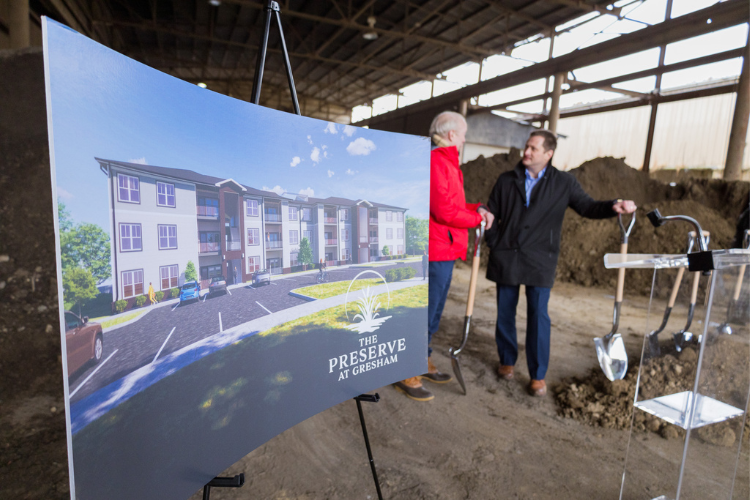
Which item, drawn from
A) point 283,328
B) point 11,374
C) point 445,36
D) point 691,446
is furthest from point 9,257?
point 445,36

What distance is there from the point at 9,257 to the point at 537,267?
12.0 feet

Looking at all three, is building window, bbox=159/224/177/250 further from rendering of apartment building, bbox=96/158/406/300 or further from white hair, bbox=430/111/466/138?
white hair, bbox=430/111/466/138

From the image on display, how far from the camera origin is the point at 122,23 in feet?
36.4

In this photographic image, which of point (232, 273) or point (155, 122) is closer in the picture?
point (155, 122)

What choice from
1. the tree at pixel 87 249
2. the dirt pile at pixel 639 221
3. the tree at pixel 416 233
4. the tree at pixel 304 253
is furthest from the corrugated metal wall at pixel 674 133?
the tree at pixel 87 249

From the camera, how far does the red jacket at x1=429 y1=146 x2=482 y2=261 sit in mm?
2465

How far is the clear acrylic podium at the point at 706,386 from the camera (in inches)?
58.1

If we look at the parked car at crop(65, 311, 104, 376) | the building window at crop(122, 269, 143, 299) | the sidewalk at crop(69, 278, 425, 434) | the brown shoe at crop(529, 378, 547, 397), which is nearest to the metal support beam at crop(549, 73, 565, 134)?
the brown shoe at crop(529, 378, 547, 397)

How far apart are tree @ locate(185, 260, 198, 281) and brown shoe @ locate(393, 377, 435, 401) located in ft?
7.35

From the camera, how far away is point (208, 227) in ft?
3.06

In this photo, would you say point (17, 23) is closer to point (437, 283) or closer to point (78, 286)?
point (437, 283)

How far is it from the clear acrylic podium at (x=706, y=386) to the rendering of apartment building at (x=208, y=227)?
1.14 m

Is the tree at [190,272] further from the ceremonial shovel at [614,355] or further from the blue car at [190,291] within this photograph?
the ceremonial shovel at [614,355]

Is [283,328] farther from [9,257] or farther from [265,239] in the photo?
[9,257]
